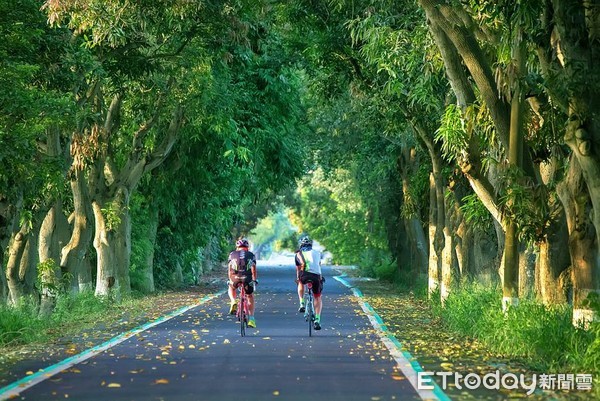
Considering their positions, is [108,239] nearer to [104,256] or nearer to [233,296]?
[104,256]

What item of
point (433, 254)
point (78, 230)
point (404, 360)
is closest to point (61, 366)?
point (404, 360)

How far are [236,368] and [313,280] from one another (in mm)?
7613

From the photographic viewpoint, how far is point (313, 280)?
79.3 feet

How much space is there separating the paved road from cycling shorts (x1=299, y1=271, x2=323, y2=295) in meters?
0.88

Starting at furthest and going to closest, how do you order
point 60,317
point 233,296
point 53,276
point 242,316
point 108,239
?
point 108,239
point 53,276
point 60,317
point 233,296
point 242,316

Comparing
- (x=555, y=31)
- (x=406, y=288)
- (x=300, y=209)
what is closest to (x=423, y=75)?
(x=555, y=31)

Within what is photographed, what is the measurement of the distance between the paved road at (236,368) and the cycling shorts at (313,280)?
2.89 ft

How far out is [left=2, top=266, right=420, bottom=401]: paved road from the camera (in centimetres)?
1370

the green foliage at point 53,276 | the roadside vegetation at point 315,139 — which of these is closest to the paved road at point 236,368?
the roadside vegetation at point 315,139

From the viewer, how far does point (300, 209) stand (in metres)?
97.7

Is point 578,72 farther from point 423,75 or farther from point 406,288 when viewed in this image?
point 406,288

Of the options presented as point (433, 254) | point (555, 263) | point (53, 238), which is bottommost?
point (555, 263)

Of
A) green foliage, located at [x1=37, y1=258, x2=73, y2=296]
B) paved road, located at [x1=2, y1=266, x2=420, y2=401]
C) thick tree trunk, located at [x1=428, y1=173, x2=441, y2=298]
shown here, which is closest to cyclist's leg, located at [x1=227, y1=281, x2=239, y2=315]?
paved road, located at [x1=2, y1=266, x2=420, y2=401]

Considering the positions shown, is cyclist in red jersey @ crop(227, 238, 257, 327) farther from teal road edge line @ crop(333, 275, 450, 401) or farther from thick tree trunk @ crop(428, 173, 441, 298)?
thick tree trunk @ crop(428, 173, 441, 298)
